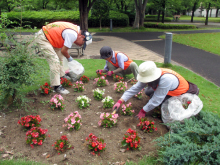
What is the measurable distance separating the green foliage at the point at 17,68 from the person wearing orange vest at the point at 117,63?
157 centimetres

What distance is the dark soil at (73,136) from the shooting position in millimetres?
2619

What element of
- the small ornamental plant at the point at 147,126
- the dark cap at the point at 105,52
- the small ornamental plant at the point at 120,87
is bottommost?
the small ornamental plant at the point at 147,126

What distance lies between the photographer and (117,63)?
→ 4.85m

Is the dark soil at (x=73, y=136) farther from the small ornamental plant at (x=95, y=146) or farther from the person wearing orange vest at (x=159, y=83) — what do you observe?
the person wearing orange vest at (x=159, y=83)

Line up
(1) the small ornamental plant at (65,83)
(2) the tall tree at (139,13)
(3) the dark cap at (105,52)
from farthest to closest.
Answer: (2) the tall tree at (139,13), (1) the small ornamental plant at (65,83), (3) the dark cap at (105,52)

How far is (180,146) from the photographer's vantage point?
2402 mm

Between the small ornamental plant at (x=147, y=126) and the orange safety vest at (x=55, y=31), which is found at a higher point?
the orange safety vest at (x=55, y=31)

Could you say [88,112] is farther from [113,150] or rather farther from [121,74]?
[121,74]

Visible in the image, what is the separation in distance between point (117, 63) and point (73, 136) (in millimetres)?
2350

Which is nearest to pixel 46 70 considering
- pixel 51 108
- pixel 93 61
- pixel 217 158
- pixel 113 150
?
pixel 51 108

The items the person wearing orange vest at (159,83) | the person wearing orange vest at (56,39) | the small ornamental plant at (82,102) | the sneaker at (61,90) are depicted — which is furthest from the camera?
the sneaker at (61,90)

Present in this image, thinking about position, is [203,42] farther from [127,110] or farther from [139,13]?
[127,110]

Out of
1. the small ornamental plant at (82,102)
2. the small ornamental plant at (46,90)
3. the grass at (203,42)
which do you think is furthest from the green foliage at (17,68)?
the grass at (203,42)

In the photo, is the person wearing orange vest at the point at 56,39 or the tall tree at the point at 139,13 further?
the tall tree at the point at 139,13
